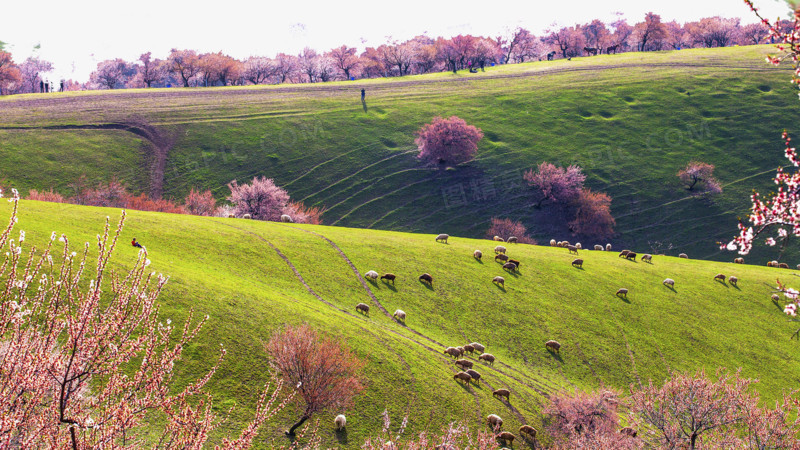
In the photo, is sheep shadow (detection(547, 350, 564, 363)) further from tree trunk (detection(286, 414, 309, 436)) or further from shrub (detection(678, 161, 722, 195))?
shrub (detection(678, 161, 722, 195))

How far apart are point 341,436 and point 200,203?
74721 mm

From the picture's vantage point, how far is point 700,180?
4528 inches

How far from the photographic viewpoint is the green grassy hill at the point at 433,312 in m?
39.2

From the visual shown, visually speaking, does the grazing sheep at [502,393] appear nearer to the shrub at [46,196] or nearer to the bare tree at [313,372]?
the bare tree at [313,372]

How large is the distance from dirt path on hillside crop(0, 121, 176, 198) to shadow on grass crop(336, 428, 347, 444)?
8113 centimetres

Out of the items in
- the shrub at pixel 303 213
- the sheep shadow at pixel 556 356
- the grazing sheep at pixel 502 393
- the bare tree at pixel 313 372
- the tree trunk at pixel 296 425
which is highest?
the shrub at pixel 303 213

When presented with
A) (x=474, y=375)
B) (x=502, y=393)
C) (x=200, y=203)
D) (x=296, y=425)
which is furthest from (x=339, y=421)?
(x=200, y=203)

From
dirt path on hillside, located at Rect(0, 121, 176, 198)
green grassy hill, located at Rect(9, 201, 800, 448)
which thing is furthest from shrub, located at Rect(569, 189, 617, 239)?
dirt path on hillside, located at Rect(0, 121, 176, 198)

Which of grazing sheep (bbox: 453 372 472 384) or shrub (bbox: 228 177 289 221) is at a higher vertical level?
shrub (bbox: 228 177 289 221)

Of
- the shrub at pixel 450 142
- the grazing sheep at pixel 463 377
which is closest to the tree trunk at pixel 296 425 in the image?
the grazing sheep at pixel 463 377

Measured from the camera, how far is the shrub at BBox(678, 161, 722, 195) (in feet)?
370

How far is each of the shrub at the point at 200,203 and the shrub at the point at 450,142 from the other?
4522 cm

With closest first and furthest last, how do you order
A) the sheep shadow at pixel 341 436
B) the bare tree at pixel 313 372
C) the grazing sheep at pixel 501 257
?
the bare tree at pixel 313 372 → the sheep shadow at pixel 341 436 → the grazing sheep at pixel 501 257

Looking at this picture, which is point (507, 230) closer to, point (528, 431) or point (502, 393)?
point (502, 393)
